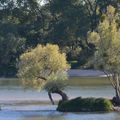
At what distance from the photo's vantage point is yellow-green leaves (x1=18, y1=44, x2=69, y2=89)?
1855 inches

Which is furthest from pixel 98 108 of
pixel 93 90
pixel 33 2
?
pixel 33 2

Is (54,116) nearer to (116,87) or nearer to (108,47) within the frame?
(116,87)

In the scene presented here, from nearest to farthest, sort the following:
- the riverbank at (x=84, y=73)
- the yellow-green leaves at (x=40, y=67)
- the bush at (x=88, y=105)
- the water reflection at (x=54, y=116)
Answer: the water reflection at (x=54, y=116), the bush at (x=88, y=105), the yellow-green leaves at (x=40, y=67), the riverbank at (x=84, y=73)

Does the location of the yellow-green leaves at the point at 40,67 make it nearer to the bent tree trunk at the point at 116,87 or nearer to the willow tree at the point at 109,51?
the willow tree at the point at 109,51

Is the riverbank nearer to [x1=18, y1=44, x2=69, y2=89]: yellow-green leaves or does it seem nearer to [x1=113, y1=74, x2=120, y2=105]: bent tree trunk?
[x1=113, y1=74, x2=120, y2=105]: bent tree trunk

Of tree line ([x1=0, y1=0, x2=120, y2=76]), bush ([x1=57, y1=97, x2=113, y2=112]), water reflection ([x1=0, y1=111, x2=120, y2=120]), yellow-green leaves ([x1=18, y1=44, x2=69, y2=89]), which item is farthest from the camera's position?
tree line ([x1=0, y1=0, x2=120, y2=76])

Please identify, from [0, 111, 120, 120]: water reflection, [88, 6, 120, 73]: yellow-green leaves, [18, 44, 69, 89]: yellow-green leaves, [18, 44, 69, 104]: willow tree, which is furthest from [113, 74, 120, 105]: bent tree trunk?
[0, 111, 120, 120]: water reflection

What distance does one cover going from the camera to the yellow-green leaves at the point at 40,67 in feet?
155

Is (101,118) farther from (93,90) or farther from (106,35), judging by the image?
(93,90)

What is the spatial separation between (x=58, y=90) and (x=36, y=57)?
10.2 ft

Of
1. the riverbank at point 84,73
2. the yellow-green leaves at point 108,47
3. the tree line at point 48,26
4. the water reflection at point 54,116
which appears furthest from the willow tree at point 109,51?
the tree line at point 48,26

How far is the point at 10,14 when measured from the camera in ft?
393

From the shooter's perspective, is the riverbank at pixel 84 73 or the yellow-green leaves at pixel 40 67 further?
the riverbank at pixel 84 73

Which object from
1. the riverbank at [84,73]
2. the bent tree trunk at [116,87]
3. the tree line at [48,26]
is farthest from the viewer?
the tree line at [48,26]
